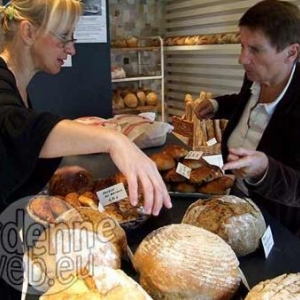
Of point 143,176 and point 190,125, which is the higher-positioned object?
point 143,176

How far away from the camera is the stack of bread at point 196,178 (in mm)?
1452

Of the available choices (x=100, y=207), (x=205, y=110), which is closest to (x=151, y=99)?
(x=205, y=110)

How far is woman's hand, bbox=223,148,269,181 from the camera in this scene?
1.20m

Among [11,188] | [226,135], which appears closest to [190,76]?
[226,135]

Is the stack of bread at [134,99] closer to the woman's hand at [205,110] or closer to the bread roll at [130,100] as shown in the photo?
the bread roll at [130,100]

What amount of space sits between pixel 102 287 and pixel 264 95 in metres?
1.27

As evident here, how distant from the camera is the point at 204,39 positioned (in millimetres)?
3910

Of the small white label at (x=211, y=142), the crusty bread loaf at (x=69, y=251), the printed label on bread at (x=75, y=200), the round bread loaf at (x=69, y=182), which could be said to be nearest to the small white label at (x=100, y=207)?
the printed label on bread at (x=75, y=200)

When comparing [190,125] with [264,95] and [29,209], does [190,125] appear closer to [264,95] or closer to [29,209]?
[264,95]

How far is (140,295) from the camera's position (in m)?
0.69

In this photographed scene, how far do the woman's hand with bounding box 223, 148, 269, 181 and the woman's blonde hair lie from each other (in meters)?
0.62

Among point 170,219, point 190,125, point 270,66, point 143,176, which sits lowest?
point 190,125

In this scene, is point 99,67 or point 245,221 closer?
point 245,221

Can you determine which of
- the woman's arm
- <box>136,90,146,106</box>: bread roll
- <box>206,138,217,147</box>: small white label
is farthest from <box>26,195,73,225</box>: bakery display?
<box>136,90,146,106</box>: bread roll
